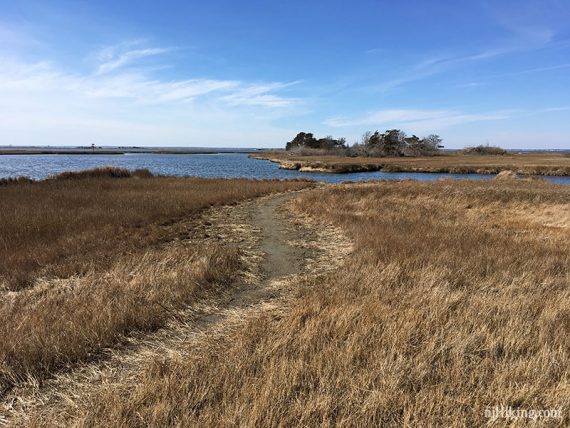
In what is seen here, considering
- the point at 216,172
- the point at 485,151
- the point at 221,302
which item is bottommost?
the point at 221,302

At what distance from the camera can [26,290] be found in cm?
700

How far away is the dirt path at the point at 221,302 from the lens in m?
3.81

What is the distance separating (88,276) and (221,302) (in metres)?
3.18

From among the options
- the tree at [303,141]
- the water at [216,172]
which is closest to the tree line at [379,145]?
the tree at [303,141]

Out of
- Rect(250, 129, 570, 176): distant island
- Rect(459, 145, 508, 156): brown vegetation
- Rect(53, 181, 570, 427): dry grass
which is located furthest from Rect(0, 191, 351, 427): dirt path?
Rect(459, 145, 508, 156): brown vegetation

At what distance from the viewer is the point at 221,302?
6543mm

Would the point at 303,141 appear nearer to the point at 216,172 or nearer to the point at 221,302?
the point at 216,172

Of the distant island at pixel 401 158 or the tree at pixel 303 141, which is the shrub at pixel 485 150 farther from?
the tree at pixel 303 141

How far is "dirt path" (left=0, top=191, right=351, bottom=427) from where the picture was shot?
3.81m

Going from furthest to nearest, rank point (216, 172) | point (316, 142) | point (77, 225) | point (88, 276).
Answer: point (316, 142) → point (216, 172) → point (77, 225) → point (88, 276)

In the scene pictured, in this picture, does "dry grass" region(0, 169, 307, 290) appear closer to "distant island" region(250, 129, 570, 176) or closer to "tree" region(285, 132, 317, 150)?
"distant island" region(250, 129, 570, 176)

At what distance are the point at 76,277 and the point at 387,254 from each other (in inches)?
282

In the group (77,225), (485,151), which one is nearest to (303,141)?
(485,151)

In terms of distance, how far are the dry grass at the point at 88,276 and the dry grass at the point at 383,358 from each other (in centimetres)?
126
